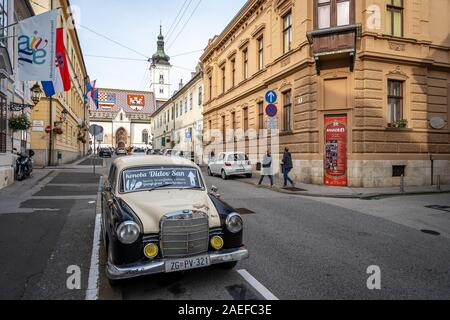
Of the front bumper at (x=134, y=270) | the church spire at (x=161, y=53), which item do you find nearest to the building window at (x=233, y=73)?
the front bumper at (x=134, y=270)

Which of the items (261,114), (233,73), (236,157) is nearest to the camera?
(236,157)

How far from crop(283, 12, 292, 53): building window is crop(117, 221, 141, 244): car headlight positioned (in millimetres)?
15445

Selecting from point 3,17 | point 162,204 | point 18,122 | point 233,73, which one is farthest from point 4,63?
point 233,73

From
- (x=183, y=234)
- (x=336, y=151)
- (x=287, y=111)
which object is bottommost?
(x=183, y=234)

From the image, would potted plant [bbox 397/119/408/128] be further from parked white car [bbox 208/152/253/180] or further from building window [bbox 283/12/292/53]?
parked white car [bbox 208/152/253/180]

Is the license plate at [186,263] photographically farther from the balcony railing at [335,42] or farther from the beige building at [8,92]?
the balcony railing at [335,42]

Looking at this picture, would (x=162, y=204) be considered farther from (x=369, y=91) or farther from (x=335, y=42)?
(x=369, y=91)

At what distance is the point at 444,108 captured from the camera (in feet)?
49.0

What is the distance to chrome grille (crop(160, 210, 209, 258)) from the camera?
3.73 metres

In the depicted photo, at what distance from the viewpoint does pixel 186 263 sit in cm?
368

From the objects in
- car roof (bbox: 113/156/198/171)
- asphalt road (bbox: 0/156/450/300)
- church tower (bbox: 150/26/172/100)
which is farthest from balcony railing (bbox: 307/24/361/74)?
church tower (bbox: 150/26/172/100)

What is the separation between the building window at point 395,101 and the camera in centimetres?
1421

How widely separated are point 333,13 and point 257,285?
14313 millimetres

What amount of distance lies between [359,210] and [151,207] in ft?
23.3
